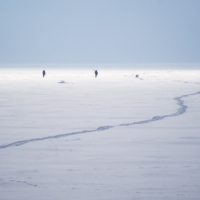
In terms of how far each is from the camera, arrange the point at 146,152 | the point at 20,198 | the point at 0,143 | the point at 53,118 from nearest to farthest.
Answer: the point at 20,198, the point at 146,152, the point at 0,143, the point at 53,118

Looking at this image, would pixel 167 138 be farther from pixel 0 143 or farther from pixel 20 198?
pixel 20 198

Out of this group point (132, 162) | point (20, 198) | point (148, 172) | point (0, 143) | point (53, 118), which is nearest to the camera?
point (20, 198)

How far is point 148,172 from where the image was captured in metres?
5.89

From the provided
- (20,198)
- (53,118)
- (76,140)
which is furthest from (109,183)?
(53,118)

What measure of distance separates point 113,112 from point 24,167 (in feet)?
21.0

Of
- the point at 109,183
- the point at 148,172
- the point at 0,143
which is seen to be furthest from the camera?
the point at 0,143

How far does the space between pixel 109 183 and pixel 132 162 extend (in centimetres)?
110

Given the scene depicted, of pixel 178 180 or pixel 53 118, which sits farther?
pixel 53 118

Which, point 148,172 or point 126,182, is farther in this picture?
point 148,172

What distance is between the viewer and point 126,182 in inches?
215

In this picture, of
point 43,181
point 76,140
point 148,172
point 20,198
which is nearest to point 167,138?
point 76,140

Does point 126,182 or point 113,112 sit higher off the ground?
point 113,112

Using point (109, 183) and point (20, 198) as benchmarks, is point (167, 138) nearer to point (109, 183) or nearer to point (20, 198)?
point (109, 183)

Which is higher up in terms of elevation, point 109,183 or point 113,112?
point 113,112
